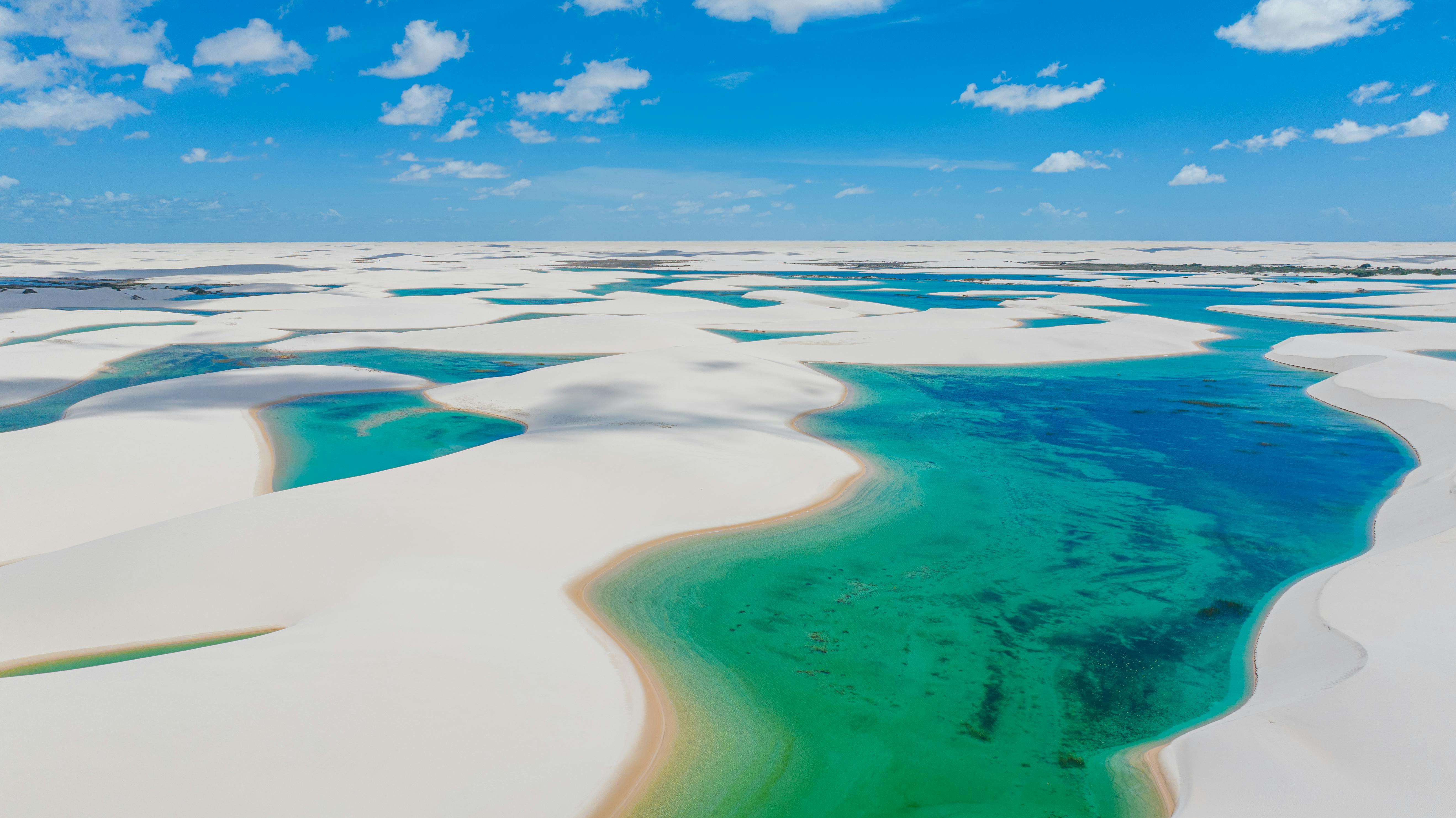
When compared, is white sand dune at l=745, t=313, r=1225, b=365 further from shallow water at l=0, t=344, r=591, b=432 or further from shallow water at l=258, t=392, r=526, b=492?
shallow water at l=258, t=392, r=526, b=492

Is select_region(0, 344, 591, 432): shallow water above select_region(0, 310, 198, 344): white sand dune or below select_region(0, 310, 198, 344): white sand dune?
below

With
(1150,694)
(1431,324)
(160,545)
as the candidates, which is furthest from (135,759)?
(1431,324)

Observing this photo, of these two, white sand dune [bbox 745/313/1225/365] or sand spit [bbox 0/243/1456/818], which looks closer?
sand spit [bbox 0/243/1456/818]

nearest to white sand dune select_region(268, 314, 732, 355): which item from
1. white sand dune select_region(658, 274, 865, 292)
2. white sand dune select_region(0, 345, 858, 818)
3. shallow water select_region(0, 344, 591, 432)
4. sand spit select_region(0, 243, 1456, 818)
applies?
shallow water select_region(0, 344, 591, 432)

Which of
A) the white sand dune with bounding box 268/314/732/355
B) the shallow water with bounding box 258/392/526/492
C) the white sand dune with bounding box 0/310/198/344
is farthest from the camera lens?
the white sand dune with bounding box 0/310/198/344

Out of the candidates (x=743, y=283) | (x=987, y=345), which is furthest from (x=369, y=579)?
(x=743, y=283)

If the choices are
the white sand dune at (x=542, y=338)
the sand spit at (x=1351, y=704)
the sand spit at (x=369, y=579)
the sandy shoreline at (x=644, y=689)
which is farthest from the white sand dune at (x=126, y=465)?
the sand spit at (x=1351, y=704)

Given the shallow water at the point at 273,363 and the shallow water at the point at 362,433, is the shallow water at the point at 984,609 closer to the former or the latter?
the shallow water at the point at 362,433
